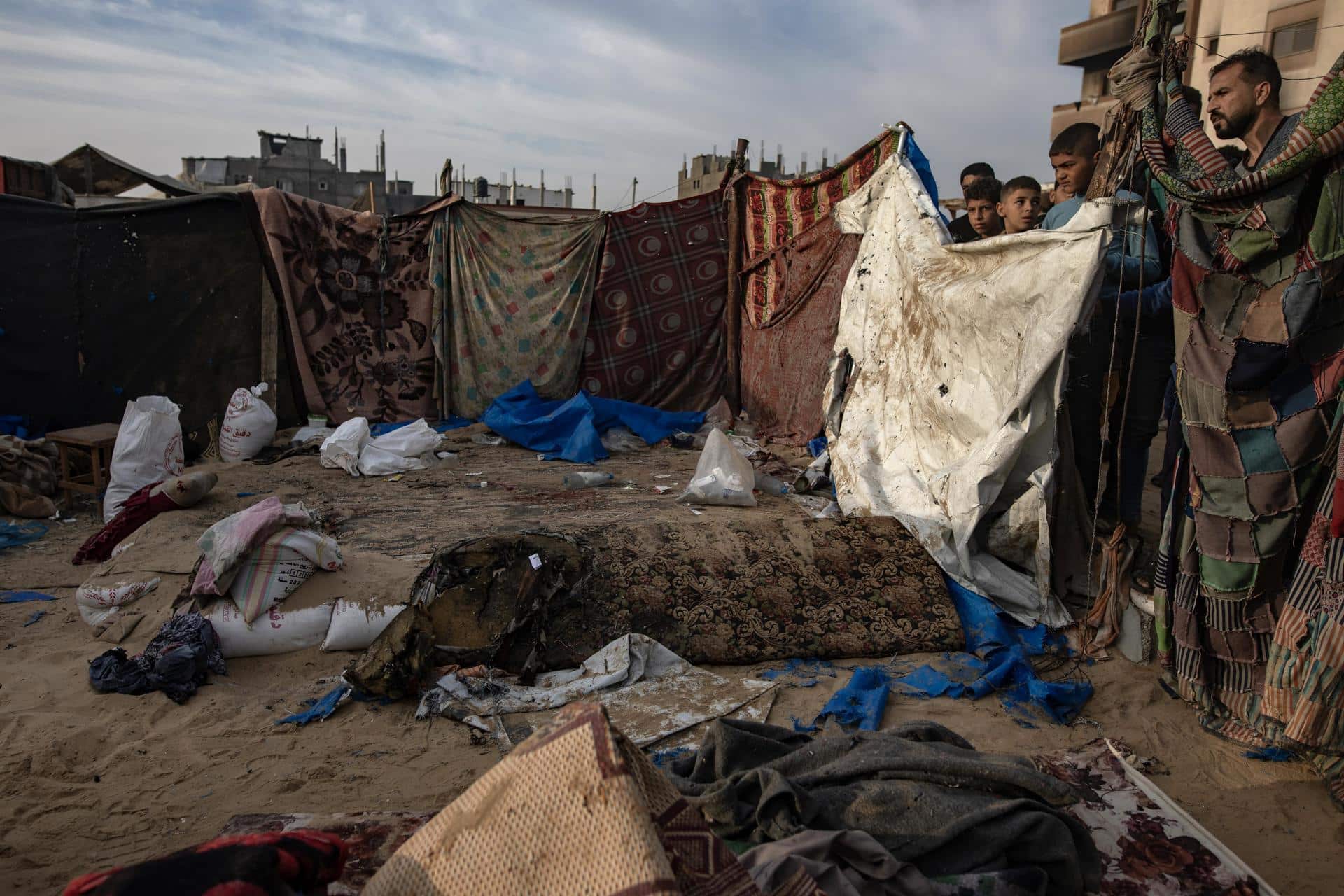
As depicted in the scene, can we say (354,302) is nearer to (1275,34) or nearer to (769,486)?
(769,486)

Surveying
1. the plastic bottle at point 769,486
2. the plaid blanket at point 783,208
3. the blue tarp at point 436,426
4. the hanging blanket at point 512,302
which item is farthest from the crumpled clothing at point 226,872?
the hanging blanket at point 512,302

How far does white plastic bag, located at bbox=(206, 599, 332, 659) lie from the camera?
3.35 m

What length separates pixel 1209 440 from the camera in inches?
111

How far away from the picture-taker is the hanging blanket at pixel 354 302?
308 inches

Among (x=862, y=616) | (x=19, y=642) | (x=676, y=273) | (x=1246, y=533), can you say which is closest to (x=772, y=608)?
(x=862, y=616)

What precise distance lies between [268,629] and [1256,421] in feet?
12.0

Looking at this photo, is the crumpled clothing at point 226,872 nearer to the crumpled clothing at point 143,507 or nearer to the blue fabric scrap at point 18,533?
the crumpled clothing at point 143,507

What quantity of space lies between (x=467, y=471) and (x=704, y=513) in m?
2.37

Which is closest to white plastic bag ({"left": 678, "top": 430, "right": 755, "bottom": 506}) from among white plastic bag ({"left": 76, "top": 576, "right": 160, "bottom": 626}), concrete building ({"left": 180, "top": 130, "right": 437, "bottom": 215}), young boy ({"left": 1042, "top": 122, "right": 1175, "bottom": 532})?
young boy ({"left": 1042, "top": 122, "right": 1175, "bottom": 532})

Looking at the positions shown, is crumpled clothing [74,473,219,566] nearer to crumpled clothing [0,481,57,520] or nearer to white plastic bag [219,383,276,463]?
crumpled clothing [0,481,57,520]

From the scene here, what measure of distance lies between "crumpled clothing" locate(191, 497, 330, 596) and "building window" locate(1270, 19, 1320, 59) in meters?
17.4

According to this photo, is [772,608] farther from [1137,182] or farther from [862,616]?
[1137,182]

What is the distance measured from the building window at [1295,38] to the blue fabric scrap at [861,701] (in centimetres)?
1642

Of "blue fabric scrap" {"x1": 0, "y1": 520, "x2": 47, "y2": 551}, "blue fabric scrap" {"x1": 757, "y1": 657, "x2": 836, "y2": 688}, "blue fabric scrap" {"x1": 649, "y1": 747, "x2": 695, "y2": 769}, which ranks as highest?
"blue fabric scrap" {"x1": 757, "y1": 657, "x2": 836, "y2": 688}
